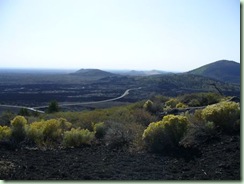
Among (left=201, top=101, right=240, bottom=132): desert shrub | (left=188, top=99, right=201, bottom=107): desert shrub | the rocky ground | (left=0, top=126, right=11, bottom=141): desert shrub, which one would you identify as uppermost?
(left=201, top=101, right=240, bottom=132): desert shrub

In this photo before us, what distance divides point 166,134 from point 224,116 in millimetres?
1843

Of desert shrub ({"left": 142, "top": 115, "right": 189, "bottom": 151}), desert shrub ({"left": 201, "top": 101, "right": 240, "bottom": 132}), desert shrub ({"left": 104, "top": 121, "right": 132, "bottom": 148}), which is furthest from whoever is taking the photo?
desert shrub ({"left": 201, "top": 101, "right": 240, "bottom": 132})

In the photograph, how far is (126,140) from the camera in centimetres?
893

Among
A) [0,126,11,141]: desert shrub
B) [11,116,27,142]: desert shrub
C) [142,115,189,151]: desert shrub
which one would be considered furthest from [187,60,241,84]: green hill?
[0,126,11,141]: desert shrub

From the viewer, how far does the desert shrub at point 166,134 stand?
26.9 ft

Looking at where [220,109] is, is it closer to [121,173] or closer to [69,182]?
[121,173]

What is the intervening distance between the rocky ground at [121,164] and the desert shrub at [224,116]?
0.94 m

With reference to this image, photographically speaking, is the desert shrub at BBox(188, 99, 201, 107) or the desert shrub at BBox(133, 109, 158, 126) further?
the desert shrub at BBox(188, 99, 201, 107)

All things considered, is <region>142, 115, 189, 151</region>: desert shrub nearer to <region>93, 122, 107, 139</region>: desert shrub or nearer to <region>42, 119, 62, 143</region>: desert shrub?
<region>93, 122, 107, 139</region>: desert shrub

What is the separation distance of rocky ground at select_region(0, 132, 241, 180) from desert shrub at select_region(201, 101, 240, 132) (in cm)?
94

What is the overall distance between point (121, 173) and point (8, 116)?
32.8ft

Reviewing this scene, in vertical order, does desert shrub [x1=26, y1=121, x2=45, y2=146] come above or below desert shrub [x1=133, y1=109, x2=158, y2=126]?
above

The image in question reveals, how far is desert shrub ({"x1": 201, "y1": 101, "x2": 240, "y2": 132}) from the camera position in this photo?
9.27 m

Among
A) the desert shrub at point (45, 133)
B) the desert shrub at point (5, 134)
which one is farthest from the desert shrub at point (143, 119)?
the desert shrub at point (5, 134)
